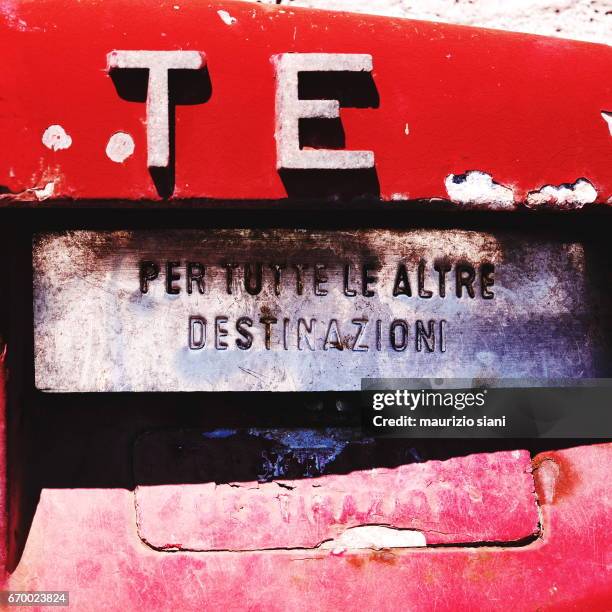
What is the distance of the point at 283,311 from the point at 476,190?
0.46 meters

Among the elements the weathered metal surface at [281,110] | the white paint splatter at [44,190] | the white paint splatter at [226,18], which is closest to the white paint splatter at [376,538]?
the weathered metal surface at [281,110]

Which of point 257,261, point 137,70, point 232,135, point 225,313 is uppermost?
point 137,70

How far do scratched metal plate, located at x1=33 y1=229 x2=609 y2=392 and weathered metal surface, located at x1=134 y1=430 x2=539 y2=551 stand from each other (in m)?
0.18

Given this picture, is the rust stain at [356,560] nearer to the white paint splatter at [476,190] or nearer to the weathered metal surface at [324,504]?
the weathered metal surface at [324,504]

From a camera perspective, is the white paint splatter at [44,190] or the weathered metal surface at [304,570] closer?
the white paint splatter at [44,190]

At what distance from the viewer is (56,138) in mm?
1266

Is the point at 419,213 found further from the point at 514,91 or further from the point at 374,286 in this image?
the point at 514,91

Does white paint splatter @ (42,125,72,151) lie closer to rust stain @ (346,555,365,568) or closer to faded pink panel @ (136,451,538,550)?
faded pink panel @ (136,451,538,550)

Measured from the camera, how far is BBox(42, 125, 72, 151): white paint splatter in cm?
126

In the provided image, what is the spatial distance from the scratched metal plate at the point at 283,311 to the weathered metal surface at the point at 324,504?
0.18m

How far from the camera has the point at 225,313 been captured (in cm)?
140

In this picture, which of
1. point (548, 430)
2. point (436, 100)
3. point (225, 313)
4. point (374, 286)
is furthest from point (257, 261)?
point (548, 430)

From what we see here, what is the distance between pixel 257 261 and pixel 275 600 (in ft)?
2.29

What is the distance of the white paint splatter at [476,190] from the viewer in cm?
133
